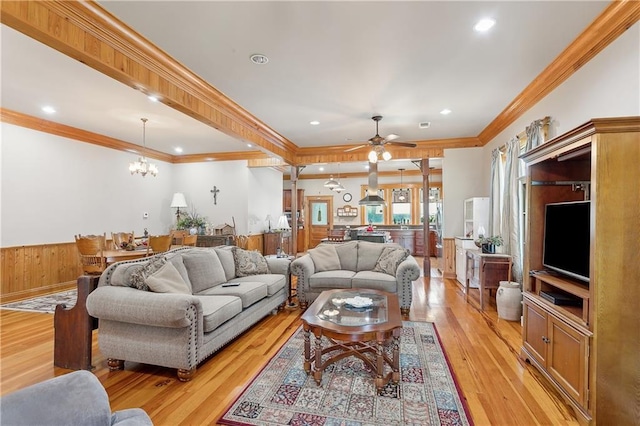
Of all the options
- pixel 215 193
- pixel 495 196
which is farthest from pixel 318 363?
pixel 215 193

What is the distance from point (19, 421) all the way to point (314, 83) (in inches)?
144

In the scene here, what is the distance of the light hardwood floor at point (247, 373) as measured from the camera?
212 centimetres

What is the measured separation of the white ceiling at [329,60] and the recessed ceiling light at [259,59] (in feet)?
0.20

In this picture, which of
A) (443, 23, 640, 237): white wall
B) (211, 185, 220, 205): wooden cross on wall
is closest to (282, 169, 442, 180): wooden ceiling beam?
(211, 185, 220, 205): wooden cross on wall

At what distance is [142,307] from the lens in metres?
2.48

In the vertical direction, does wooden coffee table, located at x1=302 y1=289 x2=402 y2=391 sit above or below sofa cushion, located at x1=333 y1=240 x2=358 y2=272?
below

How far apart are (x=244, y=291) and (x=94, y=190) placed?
483cm

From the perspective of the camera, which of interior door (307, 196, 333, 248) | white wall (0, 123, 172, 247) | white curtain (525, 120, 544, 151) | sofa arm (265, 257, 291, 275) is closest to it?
white curtain (525, 120, 544, 151)

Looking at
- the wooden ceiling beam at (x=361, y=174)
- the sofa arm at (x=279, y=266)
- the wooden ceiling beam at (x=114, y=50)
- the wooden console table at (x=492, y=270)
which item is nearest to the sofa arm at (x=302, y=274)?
the sofa arm at (x=279, y=266)

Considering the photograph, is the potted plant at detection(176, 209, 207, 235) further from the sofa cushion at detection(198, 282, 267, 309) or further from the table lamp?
the sofa cushion at detection(198, 282, 267, 309)

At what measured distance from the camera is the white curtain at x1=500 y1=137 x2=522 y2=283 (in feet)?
13.8

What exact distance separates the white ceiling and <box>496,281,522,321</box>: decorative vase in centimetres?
252

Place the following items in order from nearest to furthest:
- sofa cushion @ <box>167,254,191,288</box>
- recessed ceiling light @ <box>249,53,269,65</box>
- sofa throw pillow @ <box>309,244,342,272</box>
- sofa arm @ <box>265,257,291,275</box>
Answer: recessed ceiling light @ <box>249,53,269,65</box>, sofa cushion @ <box>167,254,191,288</box>, sofa arm @ <box>265,257,291,275</box>, sofa throw pillow @ <box>309,244,342,272</box>

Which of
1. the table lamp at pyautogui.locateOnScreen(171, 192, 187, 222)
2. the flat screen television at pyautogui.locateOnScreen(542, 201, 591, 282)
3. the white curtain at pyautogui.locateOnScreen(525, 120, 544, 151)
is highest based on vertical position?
the white curtain at pyautogui.locateOnScreen(525, 120, 544, 151)
